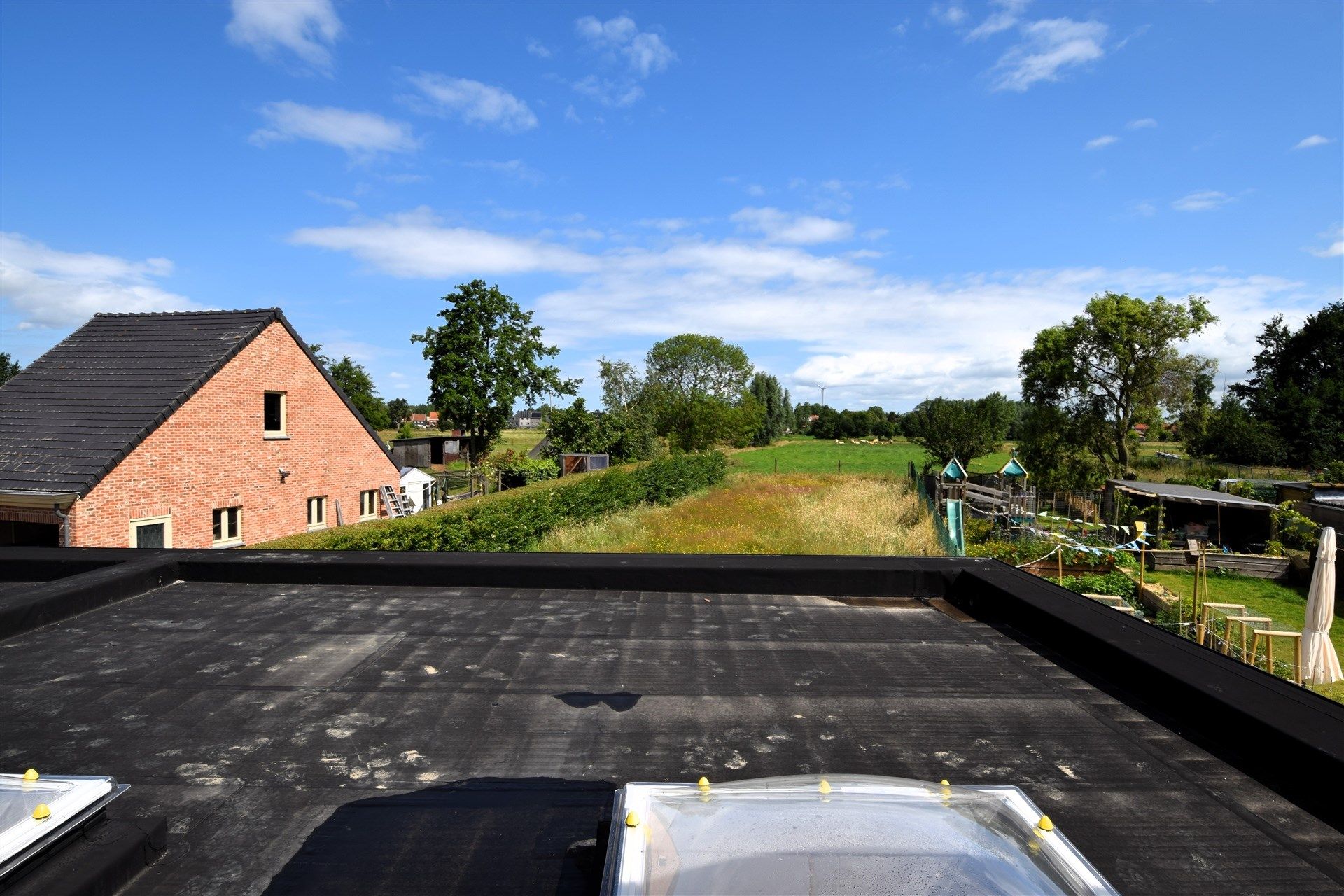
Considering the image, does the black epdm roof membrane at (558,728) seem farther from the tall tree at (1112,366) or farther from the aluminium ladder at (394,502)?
the tall tree at (1112,366)

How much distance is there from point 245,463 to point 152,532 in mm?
2772

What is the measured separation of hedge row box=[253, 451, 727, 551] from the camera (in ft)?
35.5

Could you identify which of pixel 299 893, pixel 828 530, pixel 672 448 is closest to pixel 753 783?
pixel 299 893

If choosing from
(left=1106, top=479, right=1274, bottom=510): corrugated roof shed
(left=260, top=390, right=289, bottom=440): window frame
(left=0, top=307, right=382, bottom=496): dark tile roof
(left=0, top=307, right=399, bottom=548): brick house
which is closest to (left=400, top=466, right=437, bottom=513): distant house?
(left=0, top=307, right=399, bottom=548): brick house

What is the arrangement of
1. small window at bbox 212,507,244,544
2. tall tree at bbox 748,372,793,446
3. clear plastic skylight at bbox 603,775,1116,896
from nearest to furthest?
clear plastic skylight at bbox 603,775,1116,896 < small window at bbox 212,507,244,544 < tall tree at bbox 748,372,793,446

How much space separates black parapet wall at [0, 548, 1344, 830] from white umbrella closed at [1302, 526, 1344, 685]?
512cm

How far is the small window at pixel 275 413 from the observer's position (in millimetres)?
18234

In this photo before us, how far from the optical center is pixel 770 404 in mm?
75250

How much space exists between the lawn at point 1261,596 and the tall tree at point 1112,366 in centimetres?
1090

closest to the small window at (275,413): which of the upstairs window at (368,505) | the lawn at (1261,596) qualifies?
the upstairs window at (368,505)

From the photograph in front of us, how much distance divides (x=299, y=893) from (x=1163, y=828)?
2.51 meters

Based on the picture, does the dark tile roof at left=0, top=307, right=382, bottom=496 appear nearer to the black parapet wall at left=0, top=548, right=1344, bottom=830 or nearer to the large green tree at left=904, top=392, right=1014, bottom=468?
the black parapet wall at left=0, top=548, right=1344, bottom=830

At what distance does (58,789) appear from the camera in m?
2.00

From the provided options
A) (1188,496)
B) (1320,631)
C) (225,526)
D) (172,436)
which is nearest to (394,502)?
(225,526)
